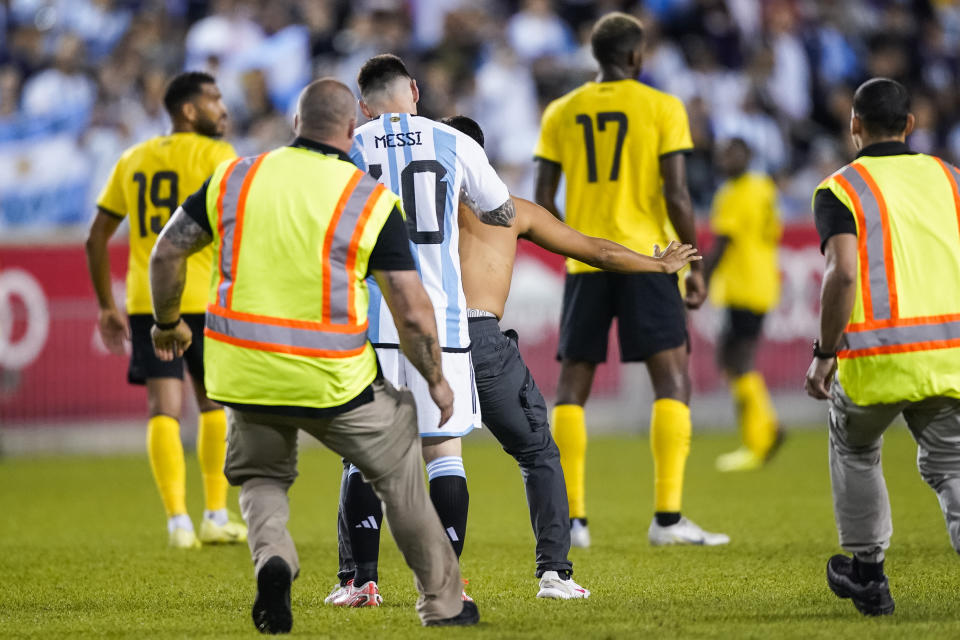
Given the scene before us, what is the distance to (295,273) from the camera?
4785 mm

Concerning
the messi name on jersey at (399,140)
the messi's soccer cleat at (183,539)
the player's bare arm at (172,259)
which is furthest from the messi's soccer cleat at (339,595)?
the messi's soccer cleat at (183,539)

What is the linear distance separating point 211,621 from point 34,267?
9162mm

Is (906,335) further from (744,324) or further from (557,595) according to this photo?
(744,324)

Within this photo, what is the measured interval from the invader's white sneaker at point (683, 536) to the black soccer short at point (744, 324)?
15.0 feet

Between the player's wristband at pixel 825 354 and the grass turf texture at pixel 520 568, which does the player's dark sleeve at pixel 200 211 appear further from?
the player's wristband at pixel 825 354

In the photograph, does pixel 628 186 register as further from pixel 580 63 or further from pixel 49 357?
pixel 580 63

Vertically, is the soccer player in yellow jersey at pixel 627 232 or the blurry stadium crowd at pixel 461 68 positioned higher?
the blurry stadium crowd at pixel 461 68

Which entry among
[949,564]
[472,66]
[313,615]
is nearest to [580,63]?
[472,66]

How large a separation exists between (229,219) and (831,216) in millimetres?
2215

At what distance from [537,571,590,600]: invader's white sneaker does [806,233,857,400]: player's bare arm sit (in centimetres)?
150

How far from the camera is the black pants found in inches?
229

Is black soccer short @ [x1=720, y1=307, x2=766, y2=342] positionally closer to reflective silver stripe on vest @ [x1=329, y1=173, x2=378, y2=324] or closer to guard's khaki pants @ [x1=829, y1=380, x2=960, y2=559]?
guard's khaki pants @ [x1=829, y1=380, x2=960, y2=559]

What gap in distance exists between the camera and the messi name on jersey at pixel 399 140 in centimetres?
555

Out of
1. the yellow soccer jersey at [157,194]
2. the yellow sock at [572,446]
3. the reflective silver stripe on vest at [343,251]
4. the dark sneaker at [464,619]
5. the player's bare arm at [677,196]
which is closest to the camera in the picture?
the reflective silver stripe on vest at [343,251]
